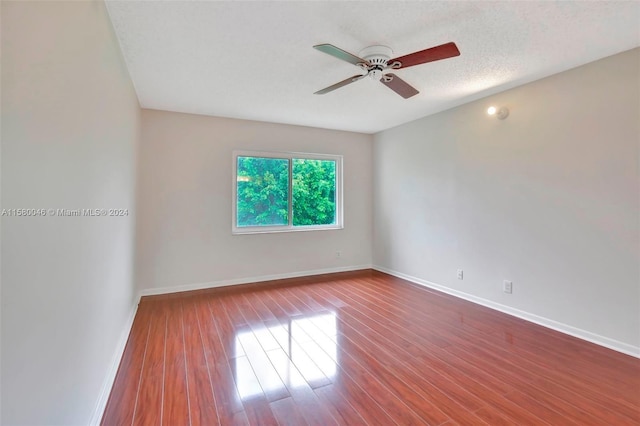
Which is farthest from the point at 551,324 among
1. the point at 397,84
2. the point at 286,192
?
the point at 286,192

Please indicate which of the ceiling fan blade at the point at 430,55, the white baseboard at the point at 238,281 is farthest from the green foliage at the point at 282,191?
the ceiling fan blade at the point at 430,55

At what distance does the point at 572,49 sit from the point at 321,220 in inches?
→ 146

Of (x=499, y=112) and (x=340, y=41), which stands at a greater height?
(x=340, y=41)

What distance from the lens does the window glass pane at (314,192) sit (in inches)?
190

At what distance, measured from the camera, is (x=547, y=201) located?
291 cm

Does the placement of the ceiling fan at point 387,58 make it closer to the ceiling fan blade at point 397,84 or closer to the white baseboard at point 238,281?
the ceiling fan blade at point 397,84

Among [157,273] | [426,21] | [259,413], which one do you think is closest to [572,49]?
[426,21]

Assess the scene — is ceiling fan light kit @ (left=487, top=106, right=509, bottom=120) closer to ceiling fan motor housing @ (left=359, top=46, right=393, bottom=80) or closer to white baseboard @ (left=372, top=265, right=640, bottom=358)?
ceiling fan motor housing @ (left=359, top=46, right=393, bottom=80)

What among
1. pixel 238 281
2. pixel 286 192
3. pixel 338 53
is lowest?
pixel 238 281

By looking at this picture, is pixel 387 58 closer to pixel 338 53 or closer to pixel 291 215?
pixel 338 53

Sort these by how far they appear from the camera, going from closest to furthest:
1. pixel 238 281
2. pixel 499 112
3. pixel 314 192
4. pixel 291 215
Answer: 1. pixel 499 112
2. pixel 238 281
3. pixel 291 215
4. pixel 314 192

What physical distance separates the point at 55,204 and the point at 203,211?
3.03 metres

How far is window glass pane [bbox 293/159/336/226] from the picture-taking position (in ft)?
15.9

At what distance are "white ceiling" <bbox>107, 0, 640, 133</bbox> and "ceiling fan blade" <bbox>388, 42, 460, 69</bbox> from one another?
21 centimetres
